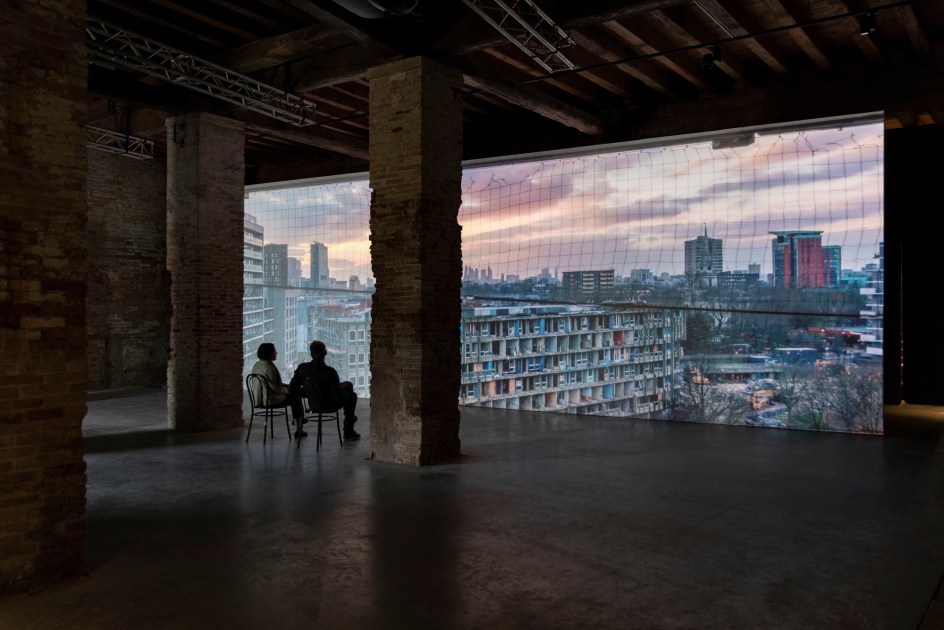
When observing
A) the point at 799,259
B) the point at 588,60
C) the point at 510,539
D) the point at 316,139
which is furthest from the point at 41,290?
the point at 799,259

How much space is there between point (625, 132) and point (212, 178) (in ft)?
18.2

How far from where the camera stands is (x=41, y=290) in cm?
354

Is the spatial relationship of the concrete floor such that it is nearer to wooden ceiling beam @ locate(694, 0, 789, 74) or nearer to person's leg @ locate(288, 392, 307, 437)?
person's leg @ locate(288, 392, 307, 437)

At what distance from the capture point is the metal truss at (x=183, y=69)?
6445 millimetres

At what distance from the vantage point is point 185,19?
22.6 feet

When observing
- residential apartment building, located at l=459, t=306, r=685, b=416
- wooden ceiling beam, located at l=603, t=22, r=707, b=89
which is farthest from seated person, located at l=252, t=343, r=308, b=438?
wooden ceiling beam, located at l=603, t=22, r=707, b=89

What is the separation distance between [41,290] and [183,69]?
4.49m

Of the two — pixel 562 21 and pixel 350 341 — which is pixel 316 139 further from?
pixel 562 21

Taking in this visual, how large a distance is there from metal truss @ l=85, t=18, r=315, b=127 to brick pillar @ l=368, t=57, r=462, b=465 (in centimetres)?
175

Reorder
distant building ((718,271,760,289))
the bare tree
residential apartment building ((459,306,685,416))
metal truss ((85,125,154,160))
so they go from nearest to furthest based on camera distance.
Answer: distant building ((718,271,760,289)) → the bare tree → residential apartment building ((459,306,685,416)) → metal truss ((85,125,154,160))

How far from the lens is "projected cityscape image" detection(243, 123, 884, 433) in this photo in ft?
27.8

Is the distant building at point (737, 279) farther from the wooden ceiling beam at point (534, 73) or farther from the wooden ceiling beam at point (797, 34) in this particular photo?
the wooden ceiling beam at point (534, 73)

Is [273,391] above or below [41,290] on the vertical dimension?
below

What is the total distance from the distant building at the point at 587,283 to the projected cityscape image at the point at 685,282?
2 cm
